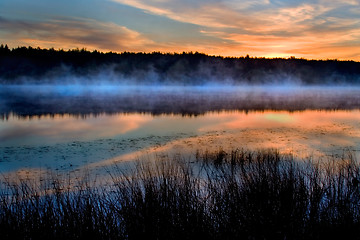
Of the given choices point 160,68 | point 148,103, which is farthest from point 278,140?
point 160,68

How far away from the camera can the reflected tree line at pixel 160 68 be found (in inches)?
4023

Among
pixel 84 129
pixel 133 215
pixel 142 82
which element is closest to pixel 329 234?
pixel 133 215

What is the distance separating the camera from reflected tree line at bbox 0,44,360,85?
335 feet

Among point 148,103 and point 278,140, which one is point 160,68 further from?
point 278,140

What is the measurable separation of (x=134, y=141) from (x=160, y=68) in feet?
356

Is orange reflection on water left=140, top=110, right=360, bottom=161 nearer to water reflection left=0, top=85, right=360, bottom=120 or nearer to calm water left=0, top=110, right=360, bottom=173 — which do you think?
calm water left=0, top=110, right=360, bottom=173

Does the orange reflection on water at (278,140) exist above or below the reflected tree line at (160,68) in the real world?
below

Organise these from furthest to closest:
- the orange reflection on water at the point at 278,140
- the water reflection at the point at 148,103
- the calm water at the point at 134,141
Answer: the water reflection at the point at 148,103 → the orange reflection on water at the point at 278,140 → the calm water at the point at 134,141

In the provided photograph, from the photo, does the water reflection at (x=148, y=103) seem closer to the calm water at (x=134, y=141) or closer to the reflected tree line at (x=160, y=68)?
the calm water at (x=134, y=141)

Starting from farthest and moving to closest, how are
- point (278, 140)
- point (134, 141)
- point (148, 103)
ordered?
1. point (148, 103)
2. point (278, 140)
3. point (134, 141)

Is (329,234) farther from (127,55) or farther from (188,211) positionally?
(127,55)

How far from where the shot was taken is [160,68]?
120m

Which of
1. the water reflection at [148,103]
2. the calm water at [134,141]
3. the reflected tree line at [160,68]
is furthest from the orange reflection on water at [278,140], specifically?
the reflected tree line at [160,68]

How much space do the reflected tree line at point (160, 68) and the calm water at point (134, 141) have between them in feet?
302
